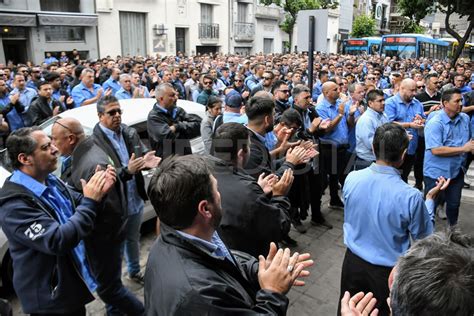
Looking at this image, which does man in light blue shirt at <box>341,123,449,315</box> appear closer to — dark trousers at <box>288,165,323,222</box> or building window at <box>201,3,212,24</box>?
→ dark trousers at <box>288,165,323,222</box>

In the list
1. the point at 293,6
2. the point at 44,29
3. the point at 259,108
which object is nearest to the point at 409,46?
the point at 293,6

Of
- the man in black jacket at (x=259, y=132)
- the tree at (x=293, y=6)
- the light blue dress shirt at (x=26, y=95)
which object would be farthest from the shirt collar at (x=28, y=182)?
the tree at (x=293, y=6)

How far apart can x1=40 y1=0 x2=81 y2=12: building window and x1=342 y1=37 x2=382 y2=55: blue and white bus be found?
854 inches

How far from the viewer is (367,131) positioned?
16.3 ft

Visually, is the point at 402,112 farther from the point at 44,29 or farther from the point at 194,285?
the point at 44,29

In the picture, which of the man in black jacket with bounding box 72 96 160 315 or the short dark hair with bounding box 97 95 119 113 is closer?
the man in black jacket with bounding box 72 96 160 315

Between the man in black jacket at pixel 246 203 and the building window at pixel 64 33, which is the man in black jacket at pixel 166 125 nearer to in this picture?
the man in black jacket at pixel 246 203

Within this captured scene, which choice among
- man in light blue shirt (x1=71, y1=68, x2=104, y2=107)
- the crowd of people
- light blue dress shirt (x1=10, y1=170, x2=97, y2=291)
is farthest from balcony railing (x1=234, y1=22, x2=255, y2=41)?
light blue dress shirt (x1=10, y1=170, x2=97, y2=291)

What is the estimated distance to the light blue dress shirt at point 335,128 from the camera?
225 inches

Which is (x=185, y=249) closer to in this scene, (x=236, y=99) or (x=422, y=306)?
(x=422, y=306)

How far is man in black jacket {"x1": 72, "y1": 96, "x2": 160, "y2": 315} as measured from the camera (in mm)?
3121

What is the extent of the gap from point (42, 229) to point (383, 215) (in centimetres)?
212

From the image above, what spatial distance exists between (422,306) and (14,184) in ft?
7.35

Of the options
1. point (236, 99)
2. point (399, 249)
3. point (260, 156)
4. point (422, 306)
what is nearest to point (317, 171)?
point (236, 99)
